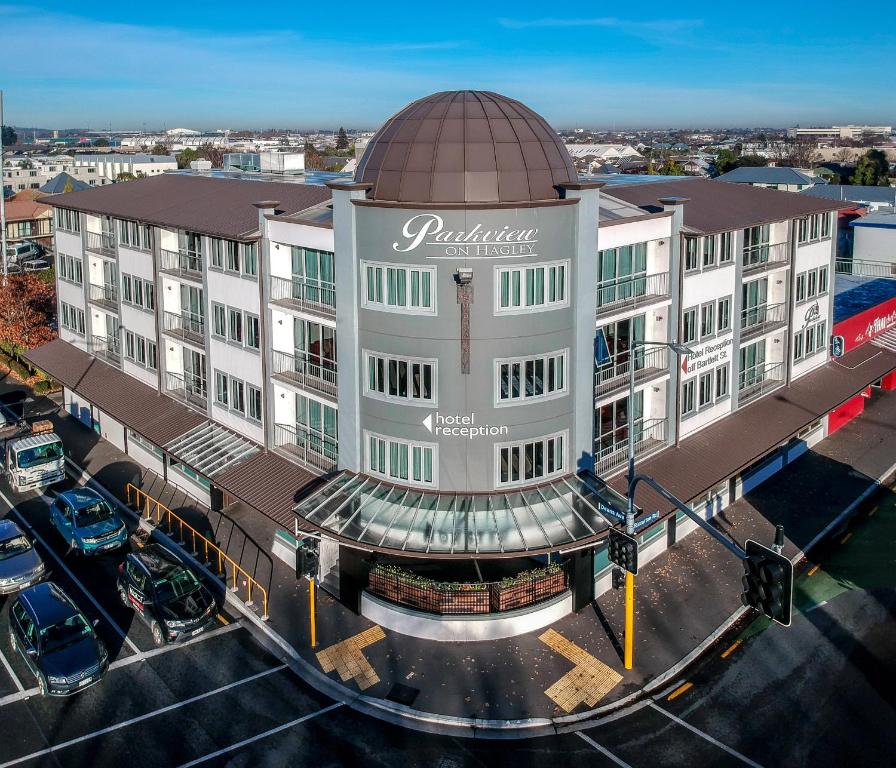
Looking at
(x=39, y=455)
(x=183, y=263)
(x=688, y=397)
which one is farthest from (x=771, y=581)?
(x=39, y=455)

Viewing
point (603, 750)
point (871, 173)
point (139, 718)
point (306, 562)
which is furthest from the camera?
point (871, 173)

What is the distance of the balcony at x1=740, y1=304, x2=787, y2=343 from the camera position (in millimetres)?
40781

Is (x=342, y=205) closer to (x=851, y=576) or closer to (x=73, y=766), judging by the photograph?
(x=73, y=766)

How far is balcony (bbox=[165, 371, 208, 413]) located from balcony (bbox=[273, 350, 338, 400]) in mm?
6970

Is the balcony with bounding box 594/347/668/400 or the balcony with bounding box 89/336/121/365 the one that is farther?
the balcony with bounding box 89/336/121/365

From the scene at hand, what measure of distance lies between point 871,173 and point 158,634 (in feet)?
488

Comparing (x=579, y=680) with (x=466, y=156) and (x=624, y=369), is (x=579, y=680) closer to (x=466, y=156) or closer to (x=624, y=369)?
(x=624, y=369)

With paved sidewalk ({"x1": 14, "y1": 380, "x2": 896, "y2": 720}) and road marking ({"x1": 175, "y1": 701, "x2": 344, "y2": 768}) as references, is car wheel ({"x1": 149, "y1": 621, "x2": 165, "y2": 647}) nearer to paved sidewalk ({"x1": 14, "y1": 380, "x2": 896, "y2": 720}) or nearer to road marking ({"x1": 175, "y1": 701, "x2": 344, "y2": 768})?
paved sidewalk ({"x1": 14, "y1": 380, "x2": 896, "y2": 720})

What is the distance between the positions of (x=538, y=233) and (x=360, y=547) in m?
12.2

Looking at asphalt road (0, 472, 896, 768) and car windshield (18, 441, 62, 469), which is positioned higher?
car windshield (18, 441, 62, 469)

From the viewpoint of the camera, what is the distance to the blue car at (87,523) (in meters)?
35.3

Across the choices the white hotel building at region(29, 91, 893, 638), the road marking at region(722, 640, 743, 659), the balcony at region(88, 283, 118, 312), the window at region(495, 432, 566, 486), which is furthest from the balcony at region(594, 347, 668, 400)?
the balcony at region(88, 283, 118, 312)

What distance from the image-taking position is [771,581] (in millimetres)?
17234

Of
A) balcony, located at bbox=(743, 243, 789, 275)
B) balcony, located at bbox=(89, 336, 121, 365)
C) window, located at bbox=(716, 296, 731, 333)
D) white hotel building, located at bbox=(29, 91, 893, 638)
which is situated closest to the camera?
white hotel building, located at bbox=(29, 91, 893, 638)
